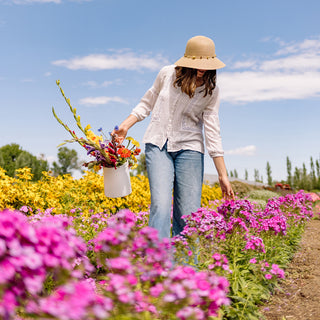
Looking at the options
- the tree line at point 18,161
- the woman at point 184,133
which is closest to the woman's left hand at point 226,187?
the woman at point 184,133

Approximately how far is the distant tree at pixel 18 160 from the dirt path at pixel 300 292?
20199 mm

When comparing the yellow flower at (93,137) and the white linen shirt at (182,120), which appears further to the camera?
→ the yellow flower at (93,137)

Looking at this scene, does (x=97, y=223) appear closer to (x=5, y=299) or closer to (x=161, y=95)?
(x=161, y=95)

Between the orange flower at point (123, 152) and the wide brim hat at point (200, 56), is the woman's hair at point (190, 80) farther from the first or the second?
the orange flower at point (123, 152)

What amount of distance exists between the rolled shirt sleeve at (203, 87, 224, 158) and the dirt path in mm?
1534

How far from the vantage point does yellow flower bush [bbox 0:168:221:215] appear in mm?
6129

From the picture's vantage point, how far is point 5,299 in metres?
1.36

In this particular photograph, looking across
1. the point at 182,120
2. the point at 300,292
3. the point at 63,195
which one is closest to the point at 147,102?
the point at 182,120

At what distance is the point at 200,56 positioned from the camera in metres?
3.67

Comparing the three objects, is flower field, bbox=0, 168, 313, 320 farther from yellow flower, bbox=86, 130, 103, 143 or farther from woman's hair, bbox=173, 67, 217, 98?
yellow flower, bbox=86, 130, 103, 143

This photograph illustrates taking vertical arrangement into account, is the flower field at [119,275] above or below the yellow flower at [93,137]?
below

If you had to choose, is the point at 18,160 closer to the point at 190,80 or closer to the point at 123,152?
the point at 123,152

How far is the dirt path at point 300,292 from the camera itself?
3.70 meters

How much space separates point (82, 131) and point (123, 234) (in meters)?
2.41
